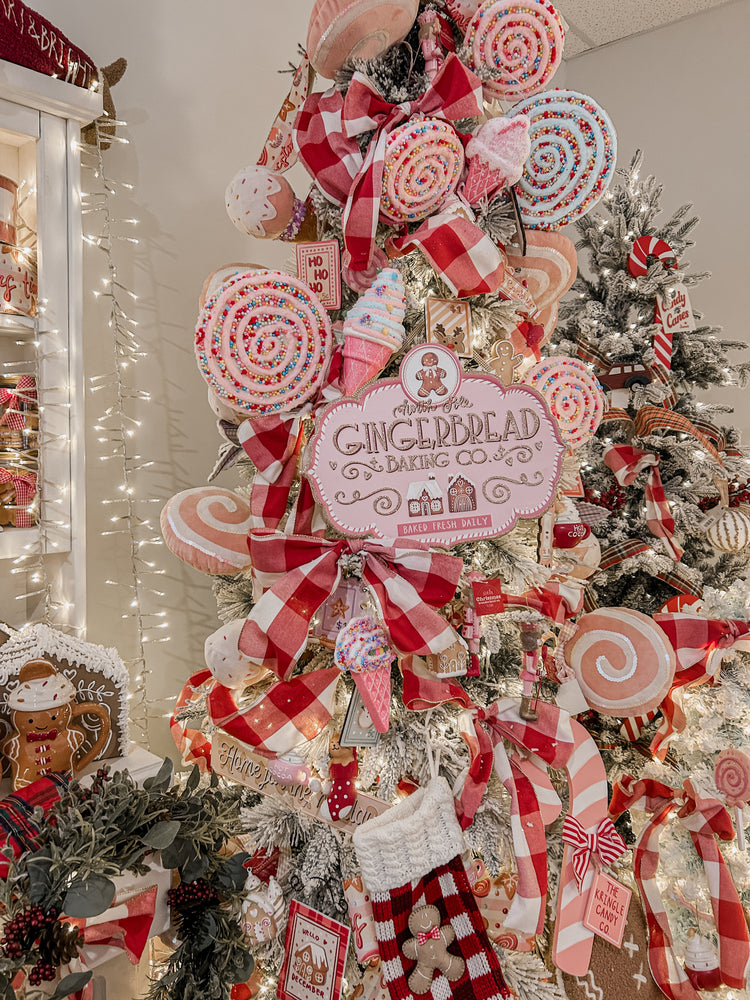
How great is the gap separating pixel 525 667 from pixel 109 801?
59 cm

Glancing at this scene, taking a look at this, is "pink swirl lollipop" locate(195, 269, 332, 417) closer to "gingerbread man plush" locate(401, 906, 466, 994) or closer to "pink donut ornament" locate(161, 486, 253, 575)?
"pink donut ornament" locate(161, 486, 253, 575)

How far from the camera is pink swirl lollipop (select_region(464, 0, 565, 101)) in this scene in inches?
36.3

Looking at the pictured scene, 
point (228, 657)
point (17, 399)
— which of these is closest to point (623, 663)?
point (228, 657)

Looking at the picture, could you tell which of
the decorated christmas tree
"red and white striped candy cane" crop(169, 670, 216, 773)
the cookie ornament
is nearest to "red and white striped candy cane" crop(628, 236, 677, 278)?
the decorated christmas tree

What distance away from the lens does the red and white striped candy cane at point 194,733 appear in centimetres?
113

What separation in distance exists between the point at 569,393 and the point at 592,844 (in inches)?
27.4

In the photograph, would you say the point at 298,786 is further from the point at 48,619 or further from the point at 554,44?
the point at 554,44

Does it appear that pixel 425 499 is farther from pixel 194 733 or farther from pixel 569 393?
pixel 194 733

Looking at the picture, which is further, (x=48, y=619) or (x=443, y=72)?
(x=48, y=619)

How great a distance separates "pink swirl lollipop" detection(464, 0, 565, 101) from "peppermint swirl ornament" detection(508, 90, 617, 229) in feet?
0.14

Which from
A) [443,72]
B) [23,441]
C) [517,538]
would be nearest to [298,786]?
[517,538]

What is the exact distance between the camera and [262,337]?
36.9 inches

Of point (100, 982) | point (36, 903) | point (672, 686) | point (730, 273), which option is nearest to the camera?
point (36, 903)

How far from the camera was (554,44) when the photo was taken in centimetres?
95
